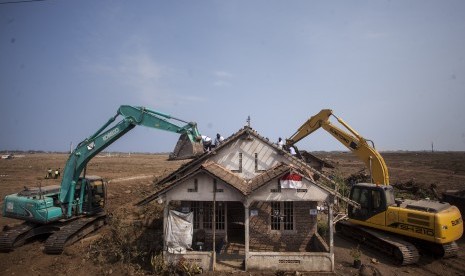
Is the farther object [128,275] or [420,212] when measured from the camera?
[420,212]

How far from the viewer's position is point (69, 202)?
1597 cm

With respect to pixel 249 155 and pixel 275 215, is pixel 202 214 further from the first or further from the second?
pixel 249 155

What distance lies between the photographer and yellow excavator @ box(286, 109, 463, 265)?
13.1m

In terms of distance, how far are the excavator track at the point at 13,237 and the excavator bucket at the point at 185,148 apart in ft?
29.9

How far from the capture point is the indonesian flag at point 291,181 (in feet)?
41.8

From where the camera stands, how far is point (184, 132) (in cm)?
1279

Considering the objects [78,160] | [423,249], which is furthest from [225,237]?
[423,249]

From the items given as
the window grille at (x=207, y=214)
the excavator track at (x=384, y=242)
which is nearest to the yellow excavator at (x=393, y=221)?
the excavator track at (x=384, y=242)

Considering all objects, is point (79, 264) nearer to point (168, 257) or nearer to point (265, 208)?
point (168, 257)

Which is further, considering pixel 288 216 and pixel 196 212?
pixel 196 212

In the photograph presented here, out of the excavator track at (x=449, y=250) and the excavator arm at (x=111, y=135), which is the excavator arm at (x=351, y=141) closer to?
the excavator track at (x=449, y=250)

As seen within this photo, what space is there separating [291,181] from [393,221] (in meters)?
6.08

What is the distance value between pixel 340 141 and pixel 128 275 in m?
14.4

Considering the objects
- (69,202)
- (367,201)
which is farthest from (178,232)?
(367,201)
